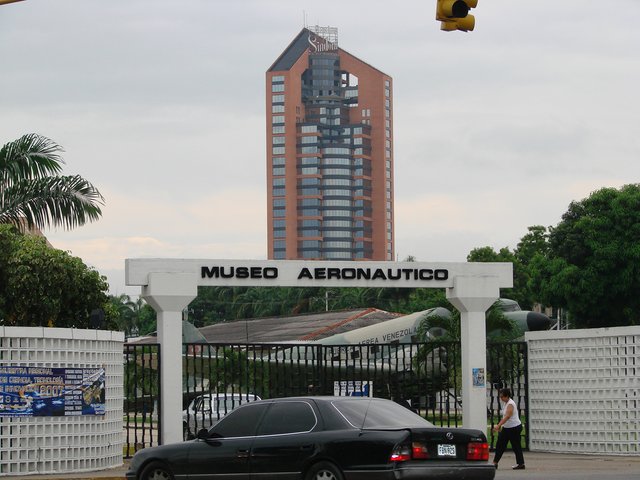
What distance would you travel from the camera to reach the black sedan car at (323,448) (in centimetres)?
1416

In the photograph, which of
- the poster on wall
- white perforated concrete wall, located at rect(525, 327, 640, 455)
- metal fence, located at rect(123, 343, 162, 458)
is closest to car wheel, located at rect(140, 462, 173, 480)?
the poster on wall

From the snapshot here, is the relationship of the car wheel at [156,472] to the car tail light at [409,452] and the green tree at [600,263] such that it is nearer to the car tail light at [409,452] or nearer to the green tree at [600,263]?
the car tail light at [409,452]

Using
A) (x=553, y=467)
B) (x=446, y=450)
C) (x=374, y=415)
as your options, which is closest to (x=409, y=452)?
(x=446, y=450)

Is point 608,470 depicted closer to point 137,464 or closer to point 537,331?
point 537,331

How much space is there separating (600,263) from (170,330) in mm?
45520

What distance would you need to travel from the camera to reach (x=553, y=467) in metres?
22.5

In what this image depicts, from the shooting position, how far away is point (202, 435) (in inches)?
623

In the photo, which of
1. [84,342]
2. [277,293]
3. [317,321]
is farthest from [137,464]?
[277,293]

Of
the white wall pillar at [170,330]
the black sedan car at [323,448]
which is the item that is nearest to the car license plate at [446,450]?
the black sedan car at [323,448]

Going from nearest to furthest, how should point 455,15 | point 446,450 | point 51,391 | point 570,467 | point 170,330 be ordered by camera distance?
point 446,450 < point 455,15 < point 51,391 < point 570,467 < point 170,330

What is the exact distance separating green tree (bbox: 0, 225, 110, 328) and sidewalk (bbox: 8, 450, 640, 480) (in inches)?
388

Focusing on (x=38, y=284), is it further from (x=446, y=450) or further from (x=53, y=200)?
(x=446, y=450)

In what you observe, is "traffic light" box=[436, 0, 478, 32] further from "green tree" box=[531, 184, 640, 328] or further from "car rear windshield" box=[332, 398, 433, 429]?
"green tree" box=[531, 184, 640, 328]

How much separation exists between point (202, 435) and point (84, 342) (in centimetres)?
749
